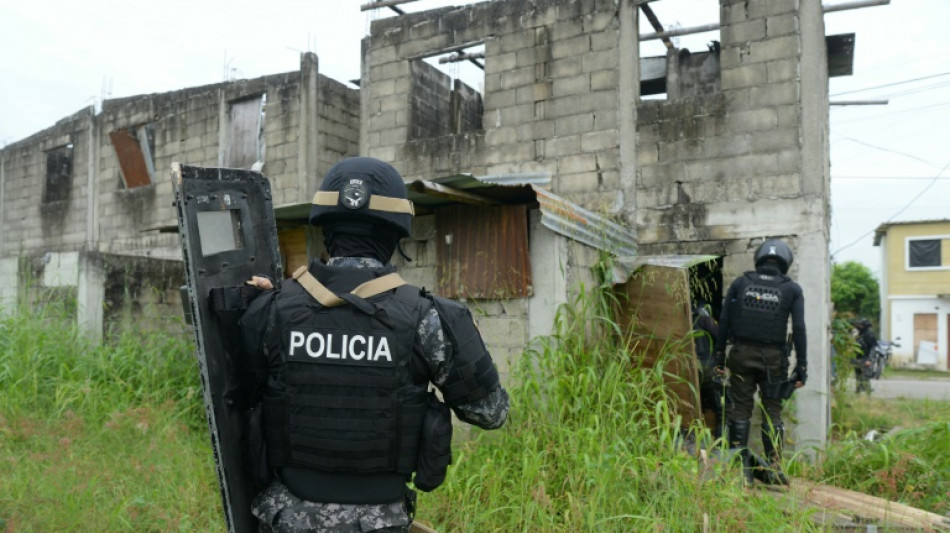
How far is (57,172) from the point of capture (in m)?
13.0

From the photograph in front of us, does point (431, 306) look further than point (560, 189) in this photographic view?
No

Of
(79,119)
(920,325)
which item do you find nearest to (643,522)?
(79,119)

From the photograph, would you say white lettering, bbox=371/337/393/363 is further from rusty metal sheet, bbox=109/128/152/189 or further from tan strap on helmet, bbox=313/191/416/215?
rusty metal sheet, bbox=109/128/152/189

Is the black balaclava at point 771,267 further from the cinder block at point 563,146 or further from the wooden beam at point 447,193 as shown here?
the cinder block at point 563,146

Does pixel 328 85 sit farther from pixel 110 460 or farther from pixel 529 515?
pixel 529 515

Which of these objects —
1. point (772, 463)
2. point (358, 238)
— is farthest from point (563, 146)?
point (358, 238)

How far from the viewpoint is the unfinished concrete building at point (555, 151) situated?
195 inches

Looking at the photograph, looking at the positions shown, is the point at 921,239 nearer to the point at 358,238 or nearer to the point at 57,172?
the point at 57,172

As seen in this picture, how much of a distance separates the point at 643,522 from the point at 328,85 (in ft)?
26.6

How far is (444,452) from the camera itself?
2.01 metres

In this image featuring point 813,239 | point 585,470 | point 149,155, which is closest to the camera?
point 585,470

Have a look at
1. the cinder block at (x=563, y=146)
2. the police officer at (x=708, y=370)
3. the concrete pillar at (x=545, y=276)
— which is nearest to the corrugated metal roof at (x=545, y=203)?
the concrete pillar at (x=545, y=276)

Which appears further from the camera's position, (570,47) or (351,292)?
(570,47)

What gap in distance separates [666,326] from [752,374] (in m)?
0.92
